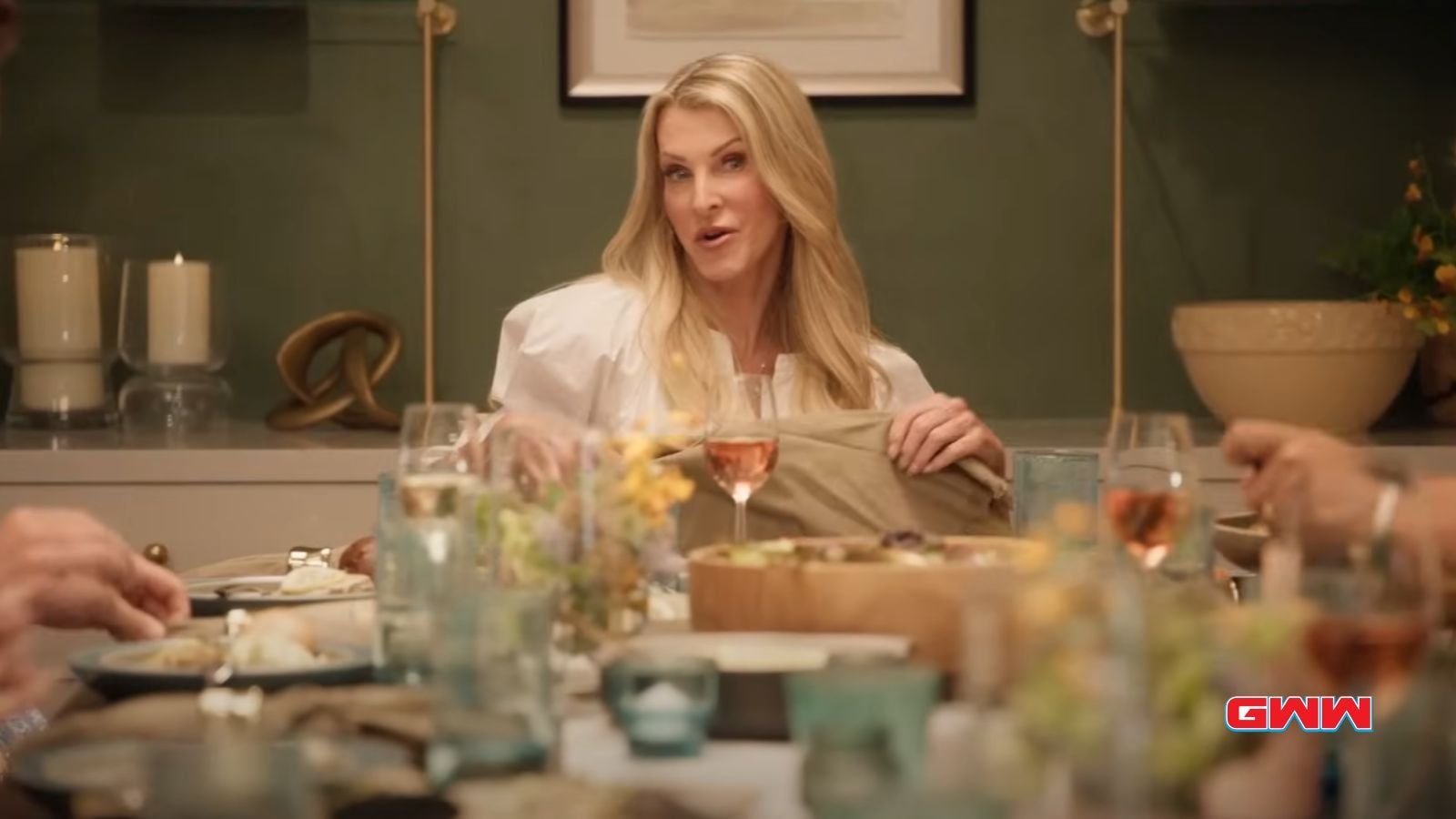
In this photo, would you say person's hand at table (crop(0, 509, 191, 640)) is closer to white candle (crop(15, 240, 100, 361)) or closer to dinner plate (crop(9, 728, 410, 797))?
dinner plate (crop(9, 728, 410, 797))

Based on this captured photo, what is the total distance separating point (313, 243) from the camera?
3410 mm

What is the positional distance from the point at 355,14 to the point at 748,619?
7.76ft

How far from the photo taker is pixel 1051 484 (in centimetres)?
166

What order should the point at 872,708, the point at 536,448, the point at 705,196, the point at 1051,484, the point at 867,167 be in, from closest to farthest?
the point at 872,708, the point at 536,448, the point at 1051,484, the point at 705,196, the point at 867,167

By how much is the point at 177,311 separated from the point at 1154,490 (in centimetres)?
215

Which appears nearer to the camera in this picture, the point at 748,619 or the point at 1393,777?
the point at 1393,777

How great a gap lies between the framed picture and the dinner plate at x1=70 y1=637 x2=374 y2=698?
2213 millimetres

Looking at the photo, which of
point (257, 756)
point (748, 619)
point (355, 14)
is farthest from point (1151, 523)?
point (355, 14)

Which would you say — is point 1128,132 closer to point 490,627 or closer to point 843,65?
point 843,65

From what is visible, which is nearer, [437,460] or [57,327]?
[437,460]

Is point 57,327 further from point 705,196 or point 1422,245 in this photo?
point 1422,245

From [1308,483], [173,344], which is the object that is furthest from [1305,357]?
[1308,483]

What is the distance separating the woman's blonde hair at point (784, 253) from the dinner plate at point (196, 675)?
1394 mm

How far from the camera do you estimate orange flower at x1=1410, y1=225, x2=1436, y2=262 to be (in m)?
3.05
